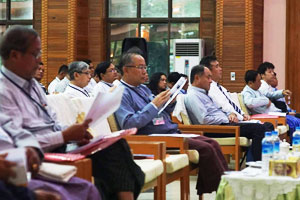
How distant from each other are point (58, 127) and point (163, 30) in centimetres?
917

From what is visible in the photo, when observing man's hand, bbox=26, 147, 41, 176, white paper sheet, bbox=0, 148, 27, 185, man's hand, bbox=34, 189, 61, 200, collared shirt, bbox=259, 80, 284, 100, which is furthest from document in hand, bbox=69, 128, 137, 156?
collared shirt, bbox=259, 80, 284, 100

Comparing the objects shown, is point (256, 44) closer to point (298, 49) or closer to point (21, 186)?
point (298, 49)

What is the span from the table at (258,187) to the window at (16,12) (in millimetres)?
9425

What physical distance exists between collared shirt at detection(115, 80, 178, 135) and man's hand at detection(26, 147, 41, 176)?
2.14 metres

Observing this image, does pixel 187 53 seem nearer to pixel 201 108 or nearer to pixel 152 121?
pixel 201 108

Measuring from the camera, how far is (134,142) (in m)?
4.77

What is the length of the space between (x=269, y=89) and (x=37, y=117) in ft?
24.1

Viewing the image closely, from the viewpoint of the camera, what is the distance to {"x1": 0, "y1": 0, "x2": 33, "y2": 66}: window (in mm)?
13164

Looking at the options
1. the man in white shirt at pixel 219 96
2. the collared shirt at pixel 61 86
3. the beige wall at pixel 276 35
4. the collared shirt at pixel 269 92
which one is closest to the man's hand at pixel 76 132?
the man in white shirt at pixel 219 96

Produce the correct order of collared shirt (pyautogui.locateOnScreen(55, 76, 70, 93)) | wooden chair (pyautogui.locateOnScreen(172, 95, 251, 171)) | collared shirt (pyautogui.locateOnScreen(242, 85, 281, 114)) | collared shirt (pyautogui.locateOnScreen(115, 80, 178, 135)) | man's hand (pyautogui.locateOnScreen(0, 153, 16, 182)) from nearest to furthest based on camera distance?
man's hand (pyautogui.locateOnScreen(0, 153, 16, 182))
collared shirt (pyautogui.locateOnScreen(115, 80, 178, 135))
wooden chair (pyautogui.locateOnScreen(172, 95, 251, 171))
collared shirt (pyautogui.locateOnScreen(242, 85, 281, 114))
collared shirt (pyautogui.locateOnScreen(55, 76, 70, 93))

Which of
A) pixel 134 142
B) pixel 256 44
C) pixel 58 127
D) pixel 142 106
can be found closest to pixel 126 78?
pixel 142 106

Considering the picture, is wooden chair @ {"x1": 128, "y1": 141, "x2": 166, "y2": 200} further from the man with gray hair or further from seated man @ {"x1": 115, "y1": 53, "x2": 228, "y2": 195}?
the man with gray hair

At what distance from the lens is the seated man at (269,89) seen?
10188 mm

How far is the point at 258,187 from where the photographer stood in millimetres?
4285
